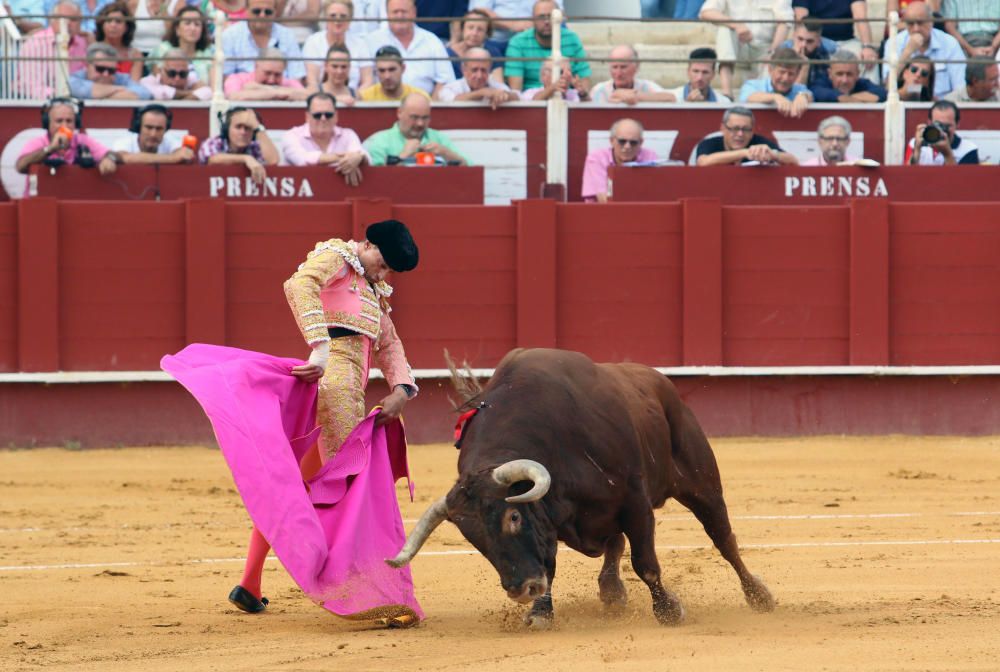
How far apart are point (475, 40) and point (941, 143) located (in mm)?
3125

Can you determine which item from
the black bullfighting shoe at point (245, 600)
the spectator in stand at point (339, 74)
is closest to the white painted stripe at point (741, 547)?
the black bullfighting shoe at point (245, 600)

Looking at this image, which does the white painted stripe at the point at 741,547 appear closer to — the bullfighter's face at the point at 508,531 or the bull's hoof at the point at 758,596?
the bull's hoof at the point at 758,596

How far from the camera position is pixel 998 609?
5.02 meters

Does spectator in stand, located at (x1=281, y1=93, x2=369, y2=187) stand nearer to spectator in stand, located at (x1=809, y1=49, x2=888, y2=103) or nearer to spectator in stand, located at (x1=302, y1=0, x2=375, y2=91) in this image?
spectator in stand, located at (x1=302, y1=0, x2=375, y2=91)

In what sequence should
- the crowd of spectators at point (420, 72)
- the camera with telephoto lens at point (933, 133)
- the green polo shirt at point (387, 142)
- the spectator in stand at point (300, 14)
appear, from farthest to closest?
the spectator in stand at point (300, 14) → the camera with telephoto lens at point (933, 133) → the green polo shirt at point (387, 142) → the crowd of spectators at point (420, 72)

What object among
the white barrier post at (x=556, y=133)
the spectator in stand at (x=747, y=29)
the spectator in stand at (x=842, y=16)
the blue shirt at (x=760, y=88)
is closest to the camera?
the white barrier post at (x=556, y=133)

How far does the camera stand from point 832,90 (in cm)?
1131

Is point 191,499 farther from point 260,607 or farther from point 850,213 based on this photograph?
point 850,213

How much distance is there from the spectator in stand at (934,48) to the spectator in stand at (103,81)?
5081 mm

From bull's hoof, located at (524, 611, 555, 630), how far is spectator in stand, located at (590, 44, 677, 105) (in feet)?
21.4

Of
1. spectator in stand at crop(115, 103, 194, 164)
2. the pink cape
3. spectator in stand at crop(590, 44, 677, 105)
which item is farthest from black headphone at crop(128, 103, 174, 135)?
the pink cape

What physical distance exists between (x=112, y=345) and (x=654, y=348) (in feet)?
10.7

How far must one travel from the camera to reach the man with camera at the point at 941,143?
35.4 ft

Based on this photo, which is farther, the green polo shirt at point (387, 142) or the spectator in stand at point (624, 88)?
the spectator in stand at point (624, 88)
